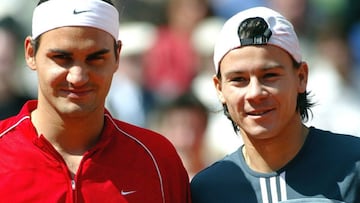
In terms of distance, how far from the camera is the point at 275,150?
5316 mm

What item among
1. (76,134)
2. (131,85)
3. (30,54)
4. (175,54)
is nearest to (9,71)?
(131,85)

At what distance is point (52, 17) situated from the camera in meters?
5.09

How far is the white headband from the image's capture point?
199 inches

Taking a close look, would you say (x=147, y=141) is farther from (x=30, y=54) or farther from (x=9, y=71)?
(x=9, y=71)

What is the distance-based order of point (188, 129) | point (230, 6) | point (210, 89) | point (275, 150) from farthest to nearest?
point (230, 6) → point (210, 89) → point (188, 129) → point (275, 150)

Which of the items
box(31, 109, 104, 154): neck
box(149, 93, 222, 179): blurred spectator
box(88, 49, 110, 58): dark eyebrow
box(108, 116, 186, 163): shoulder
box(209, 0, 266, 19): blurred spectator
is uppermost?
box(88, 49, 110, 58): dark eyebrow

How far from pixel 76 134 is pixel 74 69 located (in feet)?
1.16

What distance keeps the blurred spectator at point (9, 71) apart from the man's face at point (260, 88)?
334cm

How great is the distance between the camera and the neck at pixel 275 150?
17.4ft

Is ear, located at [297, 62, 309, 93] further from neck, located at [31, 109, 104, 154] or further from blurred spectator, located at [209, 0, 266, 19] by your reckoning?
blurred spectator, located at [209, 0, 266, 19]

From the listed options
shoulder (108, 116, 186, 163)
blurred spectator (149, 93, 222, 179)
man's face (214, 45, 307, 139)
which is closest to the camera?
man's face (214, 45, 307, 139)

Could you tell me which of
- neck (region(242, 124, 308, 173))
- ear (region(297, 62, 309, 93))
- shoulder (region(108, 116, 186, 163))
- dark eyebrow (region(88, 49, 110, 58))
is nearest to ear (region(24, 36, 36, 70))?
dark eyebrow (region(88, 49, 110, 58))

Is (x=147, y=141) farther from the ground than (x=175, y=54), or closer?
farther from the ground

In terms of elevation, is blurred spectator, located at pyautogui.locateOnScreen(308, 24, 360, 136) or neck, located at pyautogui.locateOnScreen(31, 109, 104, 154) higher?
neck, located at pyautogui.locateOnScreen(31, 109, 104, 154)
